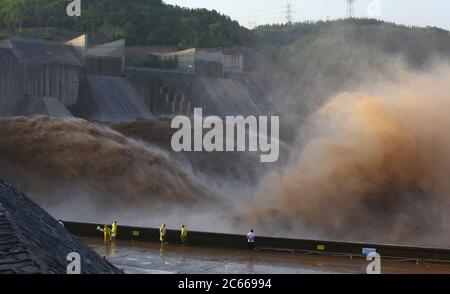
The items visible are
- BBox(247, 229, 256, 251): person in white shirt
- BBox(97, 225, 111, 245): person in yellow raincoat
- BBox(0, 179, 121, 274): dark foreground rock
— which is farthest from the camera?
BBox(97, 225, 111, 245): person in yellow raincoat

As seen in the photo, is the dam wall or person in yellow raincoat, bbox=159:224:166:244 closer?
person in yellow raincoat, bbox=159:224:166:244

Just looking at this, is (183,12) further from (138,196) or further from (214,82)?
(138,196)

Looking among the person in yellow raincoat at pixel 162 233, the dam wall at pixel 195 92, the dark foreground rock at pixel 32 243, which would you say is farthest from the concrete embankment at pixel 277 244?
the dam wall at pixel 195 92

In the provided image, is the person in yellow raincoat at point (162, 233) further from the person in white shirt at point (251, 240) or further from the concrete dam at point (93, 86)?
the concrete dam at point (93, 86)

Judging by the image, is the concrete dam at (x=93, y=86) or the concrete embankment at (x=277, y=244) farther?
the concrete dam at (x=93, y=86)

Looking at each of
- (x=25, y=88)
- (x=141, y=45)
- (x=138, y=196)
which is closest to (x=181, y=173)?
(x=138, y=196)

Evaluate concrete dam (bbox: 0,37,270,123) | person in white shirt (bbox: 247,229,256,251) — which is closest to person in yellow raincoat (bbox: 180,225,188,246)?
person in white shirt (bbox: 247,229,256,251)

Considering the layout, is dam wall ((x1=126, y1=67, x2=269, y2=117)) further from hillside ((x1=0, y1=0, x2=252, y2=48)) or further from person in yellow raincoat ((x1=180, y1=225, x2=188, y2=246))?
person in yellow raincoat ((x1=180, y1=225, x2=188, y2=246))

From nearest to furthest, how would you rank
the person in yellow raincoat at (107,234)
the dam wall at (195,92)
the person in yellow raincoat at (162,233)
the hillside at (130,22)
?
the person in yellow raincoat at (107,234), the person in yellow raincoat at (162,233), the dam wall at (195,92), the hillside at (130,22)

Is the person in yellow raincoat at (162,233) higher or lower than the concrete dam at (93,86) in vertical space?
lower
